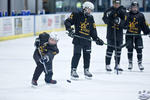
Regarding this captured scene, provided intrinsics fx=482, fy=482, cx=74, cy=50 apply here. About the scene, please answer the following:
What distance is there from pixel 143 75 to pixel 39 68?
2380 mm

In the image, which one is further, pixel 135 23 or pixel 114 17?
pixel 135 23

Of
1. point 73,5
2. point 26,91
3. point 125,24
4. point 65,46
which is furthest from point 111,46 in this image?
point 73,5

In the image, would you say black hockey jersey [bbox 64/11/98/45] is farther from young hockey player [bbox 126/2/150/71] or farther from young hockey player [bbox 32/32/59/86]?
young hockey player [bbox 126/2/150/71]

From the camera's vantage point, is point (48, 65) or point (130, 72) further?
point (130, 72)

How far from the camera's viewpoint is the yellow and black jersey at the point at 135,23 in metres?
9.20

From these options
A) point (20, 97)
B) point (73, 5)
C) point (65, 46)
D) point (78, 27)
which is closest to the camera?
point (20, 97)

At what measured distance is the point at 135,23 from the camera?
30.2ft

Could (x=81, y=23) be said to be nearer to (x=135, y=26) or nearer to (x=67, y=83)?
(x=67, y=83)

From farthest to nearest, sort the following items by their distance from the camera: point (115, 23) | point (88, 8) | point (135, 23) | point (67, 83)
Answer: point (135, 23) < point (115, 23) < point (88, 8) < point (67, 83)

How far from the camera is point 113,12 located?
29.5 ft

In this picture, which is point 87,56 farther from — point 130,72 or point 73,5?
point 73,5

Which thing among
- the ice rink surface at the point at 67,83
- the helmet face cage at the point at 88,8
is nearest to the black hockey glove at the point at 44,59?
the ice rink surface at the point at 67,83

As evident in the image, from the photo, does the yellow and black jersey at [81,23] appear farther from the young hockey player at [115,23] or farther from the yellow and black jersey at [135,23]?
the yellow and black jersey at [135,23]

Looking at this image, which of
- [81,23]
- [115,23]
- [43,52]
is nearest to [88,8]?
[81,23]
